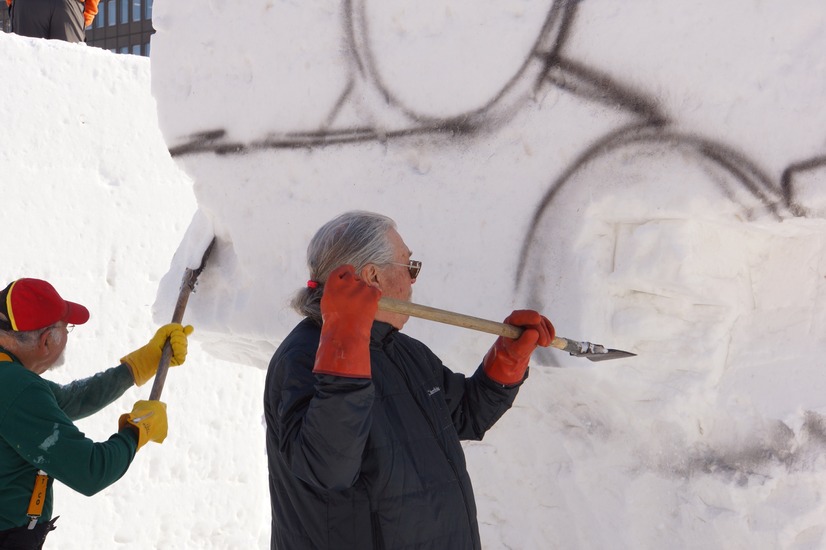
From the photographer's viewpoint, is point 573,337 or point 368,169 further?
point 368,169

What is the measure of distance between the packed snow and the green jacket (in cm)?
92

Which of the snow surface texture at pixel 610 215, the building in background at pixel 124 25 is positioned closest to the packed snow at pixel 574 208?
the snow surface texture at pixel 610 215

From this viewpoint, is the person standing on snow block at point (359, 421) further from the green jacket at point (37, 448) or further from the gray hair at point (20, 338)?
the gray hair at point (20, 338)

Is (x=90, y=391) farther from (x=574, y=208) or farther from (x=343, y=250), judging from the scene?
(x=574, y=208)

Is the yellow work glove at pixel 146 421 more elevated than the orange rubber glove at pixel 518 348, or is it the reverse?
the orange rubber glove at pixel 518 348

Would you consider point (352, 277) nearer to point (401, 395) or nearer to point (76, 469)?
point (401, 395)

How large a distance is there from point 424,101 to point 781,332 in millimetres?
1085

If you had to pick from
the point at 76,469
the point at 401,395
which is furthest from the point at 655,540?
the point at 76,469

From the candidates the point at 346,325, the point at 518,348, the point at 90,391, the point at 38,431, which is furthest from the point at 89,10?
the point at 346,325

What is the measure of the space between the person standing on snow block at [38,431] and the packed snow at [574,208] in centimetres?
81

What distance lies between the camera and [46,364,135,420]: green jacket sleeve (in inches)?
88.1

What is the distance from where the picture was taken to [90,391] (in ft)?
7.48

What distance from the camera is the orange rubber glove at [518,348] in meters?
1.90

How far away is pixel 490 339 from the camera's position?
2338mm
